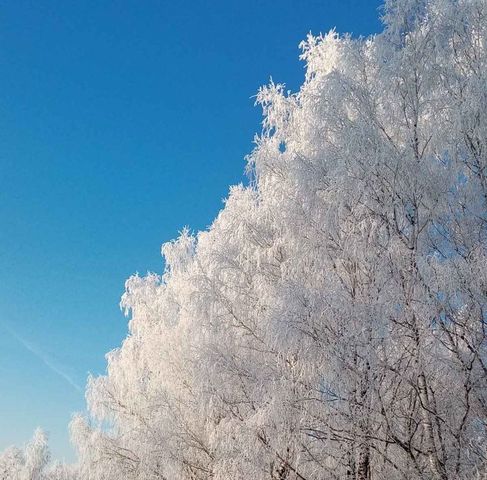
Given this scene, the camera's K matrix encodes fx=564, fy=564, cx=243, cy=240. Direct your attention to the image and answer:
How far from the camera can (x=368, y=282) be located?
6543 mm

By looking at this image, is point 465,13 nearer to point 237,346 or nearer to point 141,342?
point 237,346

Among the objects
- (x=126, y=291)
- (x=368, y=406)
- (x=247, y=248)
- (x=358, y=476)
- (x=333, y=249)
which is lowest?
(x=358, y=476)

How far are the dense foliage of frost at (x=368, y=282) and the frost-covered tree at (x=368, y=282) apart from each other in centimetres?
2

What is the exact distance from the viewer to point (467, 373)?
222 inches

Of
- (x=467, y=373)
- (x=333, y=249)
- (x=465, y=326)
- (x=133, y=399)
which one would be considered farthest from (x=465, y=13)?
(x=133, y=399)

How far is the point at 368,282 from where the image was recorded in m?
6.54

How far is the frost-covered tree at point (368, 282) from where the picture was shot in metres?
5.85

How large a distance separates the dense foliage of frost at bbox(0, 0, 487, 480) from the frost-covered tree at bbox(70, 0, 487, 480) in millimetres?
24

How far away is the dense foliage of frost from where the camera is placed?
585 centimetres

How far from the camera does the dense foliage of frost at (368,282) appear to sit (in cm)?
585

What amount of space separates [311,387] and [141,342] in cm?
715

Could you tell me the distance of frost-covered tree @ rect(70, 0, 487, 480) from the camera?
585 centimetres

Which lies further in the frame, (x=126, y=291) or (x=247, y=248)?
(x=126, y=291)

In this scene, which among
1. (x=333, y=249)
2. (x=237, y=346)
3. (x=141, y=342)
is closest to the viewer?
(x=333, y=249)
